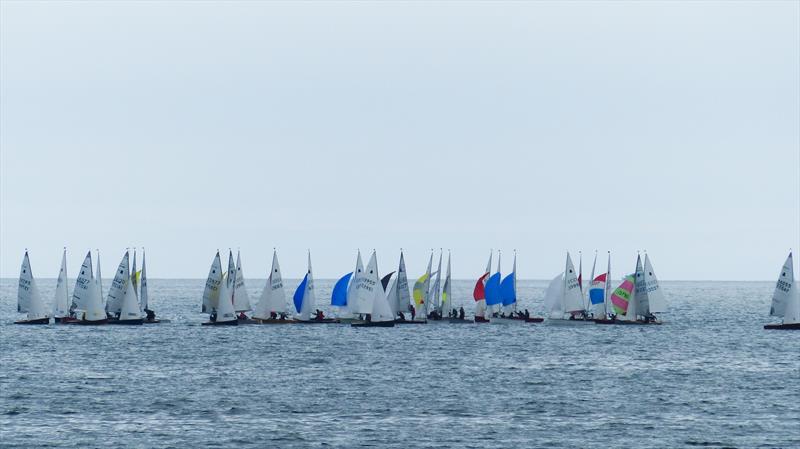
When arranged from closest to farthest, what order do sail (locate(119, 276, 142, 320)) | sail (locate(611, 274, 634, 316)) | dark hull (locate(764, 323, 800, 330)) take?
1. sail (locate(119, 276, 142, 320))
2. dark hull (locate(764, 323, 800, 330))
3. sail (locate(611, 274, 634, 316))

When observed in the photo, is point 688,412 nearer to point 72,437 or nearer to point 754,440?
point 754,440

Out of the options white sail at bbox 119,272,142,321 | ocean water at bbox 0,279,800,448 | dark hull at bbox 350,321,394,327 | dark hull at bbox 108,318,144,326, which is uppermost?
white sail at bbox 119,272,142,321

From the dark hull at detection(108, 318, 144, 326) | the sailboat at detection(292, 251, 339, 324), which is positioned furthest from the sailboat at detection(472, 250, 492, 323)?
the dark hull at detection(108, 318, 144, 326)

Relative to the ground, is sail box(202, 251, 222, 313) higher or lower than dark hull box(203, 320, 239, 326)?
higher

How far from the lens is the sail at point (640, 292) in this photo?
132 meters

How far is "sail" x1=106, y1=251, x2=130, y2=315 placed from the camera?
127750mm

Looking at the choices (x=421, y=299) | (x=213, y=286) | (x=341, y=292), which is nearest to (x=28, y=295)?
(x=213, y=286)

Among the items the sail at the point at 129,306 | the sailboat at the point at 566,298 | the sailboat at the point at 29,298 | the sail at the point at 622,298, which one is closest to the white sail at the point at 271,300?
the sail at the point at 129,306

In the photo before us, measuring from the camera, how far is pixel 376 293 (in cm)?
12688

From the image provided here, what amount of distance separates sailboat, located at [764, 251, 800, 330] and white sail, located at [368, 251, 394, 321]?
132 feet

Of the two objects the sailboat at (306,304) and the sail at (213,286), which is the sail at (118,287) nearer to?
the sail at (213,286)

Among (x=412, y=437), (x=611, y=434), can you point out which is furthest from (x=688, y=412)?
(x=412, y=437)

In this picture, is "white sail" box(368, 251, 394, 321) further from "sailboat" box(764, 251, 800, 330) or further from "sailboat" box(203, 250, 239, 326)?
"sailboat" box(764, 251, 800, 330)

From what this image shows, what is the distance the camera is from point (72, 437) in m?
61.6
